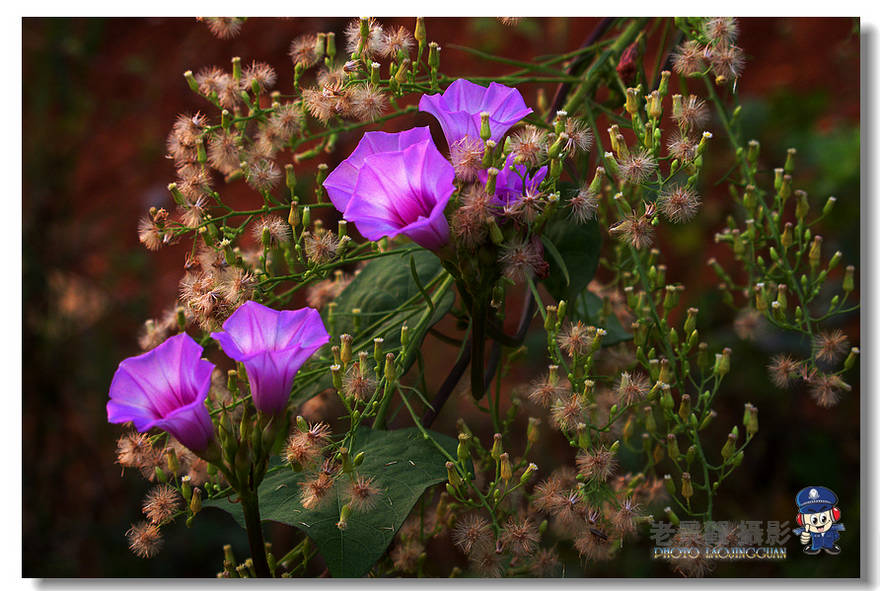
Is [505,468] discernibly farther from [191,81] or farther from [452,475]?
[191,81]

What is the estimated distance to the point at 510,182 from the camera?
0.57m

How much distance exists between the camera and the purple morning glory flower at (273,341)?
1.90 feet

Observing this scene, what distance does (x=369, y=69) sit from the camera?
0.67 metres

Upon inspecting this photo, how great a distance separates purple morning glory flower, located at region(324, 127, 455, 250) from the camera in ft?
1.76

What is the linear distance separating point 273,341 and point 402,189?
0.15 metres

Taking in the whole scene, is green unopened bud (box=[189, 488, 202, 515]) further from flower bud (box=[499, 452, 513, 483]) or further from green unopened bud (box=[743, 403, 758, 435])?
green unopened bud (box=[743, 403, 758, 435])

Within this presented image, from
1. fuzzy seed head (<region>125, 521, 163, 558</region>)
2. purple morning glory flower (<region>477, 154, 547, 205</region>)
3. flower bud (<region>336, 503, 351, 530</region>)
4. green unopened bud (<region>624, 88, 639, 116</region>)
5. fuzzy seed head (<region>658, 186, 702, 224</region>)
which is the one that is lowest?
fuzzy seed head (<region>125, 521, 163, 558</region>)

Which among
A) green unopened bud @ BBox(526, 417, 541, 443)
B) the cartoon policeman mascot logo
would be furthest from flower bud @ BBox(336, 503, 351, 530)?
the cartoon policeman mascot logo

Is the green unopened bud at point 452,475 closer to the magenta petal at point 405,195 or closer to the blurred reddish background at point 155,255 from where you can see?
the magenta petal at point 405,195

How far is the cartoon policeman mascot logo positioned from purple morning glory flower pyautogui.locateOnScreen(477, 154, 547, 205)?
0.50 metres

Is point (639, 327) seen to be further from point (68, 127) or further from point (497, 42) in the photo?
point (68, 127)

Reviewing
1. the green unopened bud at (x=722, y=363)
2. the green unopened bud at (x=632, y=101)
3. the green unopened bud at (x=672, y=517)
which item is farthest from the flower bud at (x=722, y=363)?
the green unopened bud at (x=632, y=101)

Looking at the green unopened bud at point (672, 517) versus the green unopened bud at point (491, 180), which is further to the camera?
the green unopened bud at point (672, 517)

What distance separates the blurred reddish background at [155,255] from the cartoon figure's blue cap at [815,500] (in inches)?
5.4
